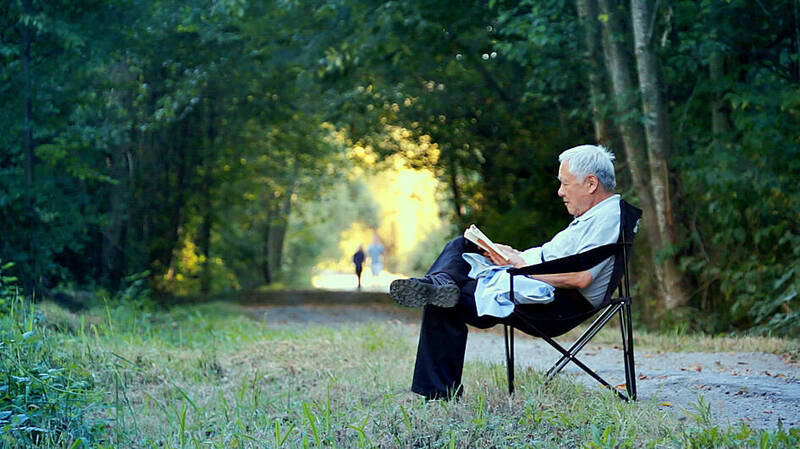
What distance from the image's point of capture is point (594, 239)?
457 cm

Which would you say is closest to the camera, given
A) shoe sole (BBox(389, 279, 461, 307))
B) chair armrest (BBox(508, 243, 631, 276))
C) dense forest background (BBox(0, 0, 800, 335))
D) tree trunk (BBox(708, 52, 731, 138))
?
shoe sole (BBox(389, 279, 461, 307))

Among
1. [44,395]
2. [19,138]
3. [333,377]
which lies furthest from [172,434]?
[19,138]

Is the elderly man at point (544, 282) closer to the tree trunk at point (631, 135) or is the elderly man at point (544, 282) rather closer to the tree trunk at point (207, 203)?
the tree trunk at point (631, 135)

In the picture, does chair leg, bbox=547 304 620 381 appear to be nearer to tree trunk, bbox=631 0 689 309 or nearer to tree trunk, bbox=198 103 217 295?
tree trunk, bbox=631 0 689 309

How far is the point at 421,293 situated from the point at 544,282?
686 millimetres

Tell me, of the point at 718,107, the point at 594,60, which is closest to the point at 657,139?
the point at 718,107

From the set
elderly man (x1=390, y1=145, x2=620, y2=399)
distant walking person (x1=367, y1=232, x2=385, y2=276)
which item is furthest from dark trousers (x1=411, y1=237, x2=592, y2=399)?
distant walking person (x1=367, y1=232, x2=385, y2=276)

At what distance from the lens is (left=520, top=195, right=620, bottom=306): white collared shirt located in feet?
15.0

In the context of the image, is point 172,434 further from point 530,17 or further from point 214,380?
point 530,17

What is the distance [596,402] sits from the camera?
449cm

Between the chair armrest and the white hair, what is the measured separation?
0.37 metres

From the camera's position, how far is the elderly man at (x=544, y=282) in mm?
4531

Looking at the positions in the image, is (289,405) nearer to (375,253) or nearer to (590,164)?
(590,164)

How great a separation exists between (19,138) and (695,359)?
25.7 ft
